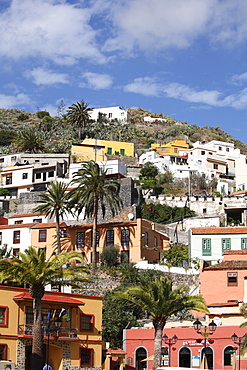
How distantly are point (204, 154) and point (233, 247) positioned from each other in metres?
51.4

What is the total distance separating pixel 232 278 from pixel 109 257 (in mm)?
14896

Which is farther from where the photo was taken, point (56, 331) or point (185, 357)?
point (185, 357)

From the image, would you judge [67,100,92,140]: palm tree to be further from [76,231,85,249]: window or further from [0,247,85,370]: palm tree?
[0,247,85,370]: palm tree

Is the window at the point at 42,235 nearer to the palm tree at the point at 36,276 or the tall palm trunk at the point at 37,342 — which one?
the palm tree at the point at 36,276

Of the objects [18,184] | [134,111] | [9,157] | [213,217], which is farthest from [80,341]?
[134,111]

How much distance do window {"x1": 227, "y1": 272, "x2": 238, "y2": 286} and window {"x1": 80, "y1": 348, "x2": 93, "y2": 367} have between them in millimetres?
15979

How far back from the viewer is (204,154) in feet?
379

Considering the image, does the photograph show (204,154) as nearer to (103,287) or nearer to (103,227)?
(103,227)

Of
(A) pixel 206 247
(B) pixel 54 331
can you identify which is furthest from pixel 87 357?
Result: (A) pixel 206 247

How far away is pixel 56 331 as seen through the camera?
4222 cm

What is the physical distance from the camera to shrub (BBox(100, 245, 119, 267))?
65.3 metres

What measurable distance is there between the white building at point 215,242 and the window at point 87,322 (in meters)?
22.7

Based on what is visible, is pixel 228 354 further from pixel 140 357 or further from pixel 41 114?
pixel 41 114

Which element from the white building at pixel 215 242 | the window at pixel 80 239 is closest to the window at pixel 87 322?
the white building at pixel 215 242
